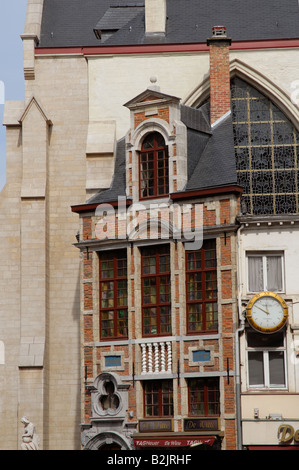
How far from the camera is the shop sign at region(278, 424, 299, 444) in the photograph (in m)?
27.0

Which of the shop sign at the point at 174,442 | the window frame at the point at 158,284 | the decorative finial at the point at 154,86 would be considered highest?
the decorative finial at the point at 154,86

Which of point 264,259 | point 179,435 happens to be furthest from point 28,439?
point 264,259

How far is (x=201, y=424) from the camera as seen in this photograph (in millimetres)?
27625

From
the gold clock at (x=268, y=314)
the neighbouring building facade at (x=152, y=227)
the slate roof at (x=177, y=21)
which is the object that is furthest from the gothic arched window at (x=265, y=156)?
the gold clock at (x=268, y=314)

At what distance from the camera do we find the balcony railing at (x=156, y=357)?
93.8ft

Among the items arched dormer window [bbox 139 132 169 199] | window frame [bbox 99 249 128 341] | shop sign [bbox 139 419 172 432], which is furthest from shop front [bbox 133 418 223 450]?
arched dormer window [bbox 139 132 169 199]

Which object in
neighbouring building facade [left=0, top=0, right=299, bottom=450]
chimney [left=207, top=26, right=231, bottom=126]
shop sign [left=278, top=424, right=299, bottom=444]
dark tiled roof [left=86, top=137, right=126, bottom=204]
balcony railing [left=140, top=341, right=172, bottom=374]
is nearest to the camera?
shop sign [left=278, top=424, right=299, bottom=444]

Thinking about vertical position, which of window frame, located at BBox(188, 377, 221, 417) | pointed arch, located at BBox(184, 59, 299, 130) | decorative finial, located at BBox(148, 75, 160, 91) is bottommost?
window frame, located at BBox(188, 377, 221, 417)

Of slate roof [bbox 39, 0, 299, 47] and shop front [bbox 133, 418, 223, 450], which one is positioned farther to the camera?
slate roof [bbox 39, 0, 299, 47]

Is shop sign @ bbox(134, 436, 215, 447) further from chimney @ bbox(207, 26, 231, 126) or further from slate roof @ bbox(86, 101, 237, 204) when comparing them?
chimney @ bbox(207, 26, 231, 126)

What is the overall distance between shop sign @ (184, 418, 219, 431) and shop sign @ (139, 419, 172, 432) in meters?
0.50

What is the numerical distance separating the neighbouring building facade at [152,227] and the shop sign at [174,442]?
61mm

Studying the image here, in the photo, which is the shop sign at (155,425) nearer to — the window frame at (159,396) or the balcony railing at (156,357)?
the window frame at (159,396)
